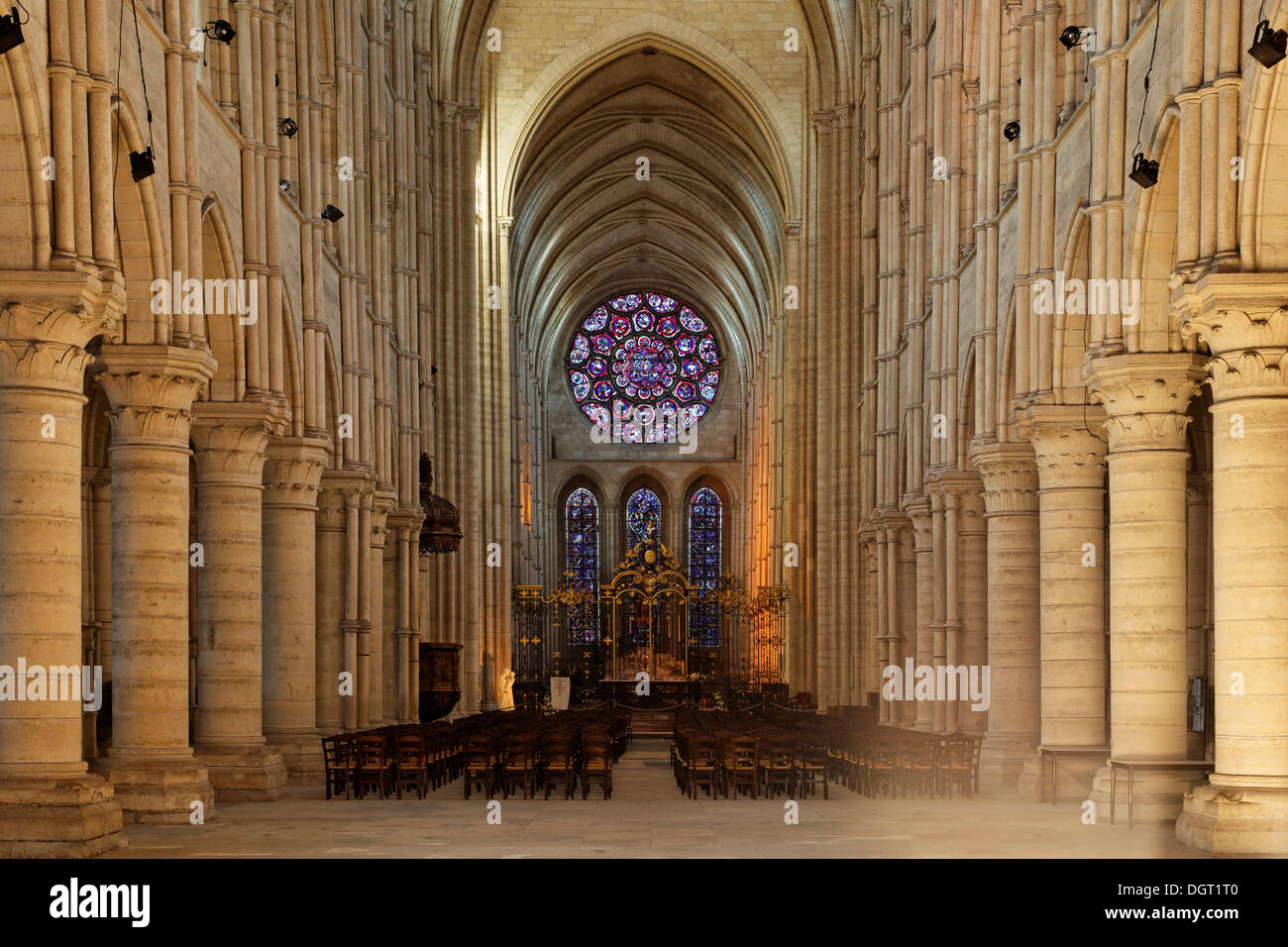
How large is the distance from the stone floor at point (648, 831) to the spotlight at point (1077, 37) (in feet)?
30.4

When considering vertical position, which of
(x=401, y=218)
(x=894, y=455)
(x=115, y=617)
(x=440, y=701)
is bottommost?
(x=440, y=701)

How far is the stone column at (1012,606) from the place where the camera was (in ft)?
75.5

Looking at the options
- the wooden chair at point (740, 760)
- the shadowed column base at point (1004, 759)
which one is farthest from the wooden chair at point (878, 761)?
the shadowed column base at point (1004, 759)

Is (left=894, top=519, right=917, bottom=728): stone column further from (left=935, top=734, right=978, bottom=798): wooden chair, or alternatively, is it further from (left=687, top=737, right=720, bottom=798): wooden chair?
(left=687, top=737, right=720, bottom=798): wooden chair

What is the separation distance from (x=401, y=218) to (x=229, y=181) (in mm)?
14583

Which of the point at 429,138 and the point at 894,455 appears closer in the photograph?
the point at 894,455

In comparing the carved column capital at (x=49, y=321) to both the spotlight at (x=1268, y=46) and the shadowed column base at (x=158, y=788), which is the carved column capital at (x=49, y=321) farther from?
the spotlight at (x=1268, y=46)

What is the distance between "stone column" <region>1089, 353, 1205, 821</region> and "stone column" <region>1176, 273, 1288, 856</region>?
9.26 feet

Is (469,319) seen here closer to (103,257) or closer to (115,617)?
(115,617)

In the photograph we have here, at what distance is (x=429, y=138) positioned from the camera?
41.5m

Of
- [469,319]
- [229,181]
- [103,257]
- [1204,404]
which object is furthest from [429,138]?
[103,257]

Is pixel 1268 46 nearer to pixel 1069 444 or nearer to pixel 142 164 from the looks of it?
pixel 1069 444

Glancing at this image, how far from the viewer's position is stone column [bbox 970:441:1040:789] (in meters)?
23.0

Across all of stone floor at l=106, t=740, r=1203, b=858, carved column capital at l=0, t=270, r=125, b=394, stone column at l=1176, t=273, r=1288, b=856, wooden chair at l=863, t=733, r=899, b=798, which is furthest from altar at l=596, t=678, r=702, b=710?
carved column capital at l=0, t=270, r=125, b=394
